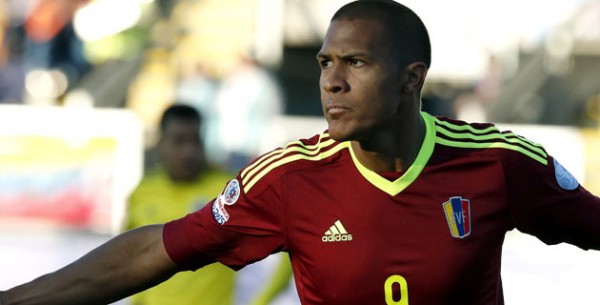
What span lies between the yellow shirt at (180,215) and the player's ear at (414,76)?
3290mm

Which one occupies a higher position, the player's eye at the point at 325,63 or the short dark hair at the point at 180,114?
the short dark hair at the point at 180,114

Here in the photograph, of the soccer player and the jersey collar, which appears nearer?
the soccer player

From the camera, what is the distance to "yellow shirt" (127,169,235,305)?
7.39m

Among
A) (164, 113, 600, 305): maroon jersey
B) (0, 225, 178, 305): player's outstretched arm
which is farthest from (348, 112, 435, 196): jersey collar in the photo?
(0, 225, 178, 305): player's outstretched arm

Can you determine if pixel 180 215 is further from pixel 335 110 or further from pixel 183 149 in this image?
pixel 335 110

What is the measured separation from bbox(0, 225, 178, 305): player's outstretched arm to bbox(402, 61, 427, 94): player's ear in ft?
3.49

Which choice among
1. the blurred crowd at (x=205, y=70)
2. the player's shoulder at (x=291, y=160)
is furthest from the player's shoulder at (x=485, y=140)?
the blurred crowd at (x=205, y=70)

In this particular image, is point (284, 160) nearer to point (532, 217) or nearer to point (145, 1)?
point (532, 217)

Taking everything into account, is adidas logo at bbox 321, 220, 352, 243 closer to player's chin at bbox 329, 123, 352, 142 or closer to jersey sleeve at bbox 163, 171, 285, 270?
jersey sleeve at bbox 163, 171, 285, 270

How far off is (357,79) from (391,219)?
0.53m

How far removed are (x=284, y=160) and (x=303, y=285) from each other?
1.55ft

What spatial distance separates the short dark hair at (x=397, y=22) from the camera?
166 inches

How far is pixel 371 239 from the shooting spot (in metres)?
4.22

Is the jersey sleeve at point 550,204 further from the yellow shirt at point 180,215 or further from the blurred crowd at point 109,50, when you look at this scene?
the blurred crowd at point 109,50
